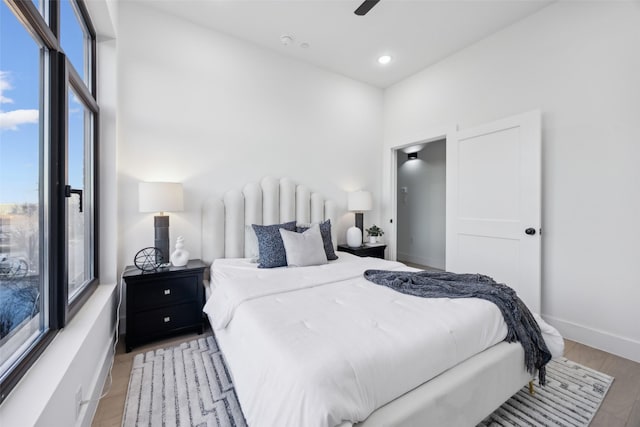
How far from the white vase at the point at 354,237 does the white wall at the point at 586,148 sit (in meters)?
1.99

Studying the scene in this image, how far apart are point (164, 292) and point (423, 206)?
4.80 metres

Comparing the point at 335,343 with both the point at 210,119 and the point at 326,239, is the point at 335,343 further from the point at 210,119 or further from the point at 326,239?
the point at 210,119

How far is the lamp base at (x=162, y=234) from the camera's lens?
2582 mm

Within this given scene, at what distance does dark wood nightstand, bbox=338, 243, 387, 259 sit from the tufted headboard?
571 mm

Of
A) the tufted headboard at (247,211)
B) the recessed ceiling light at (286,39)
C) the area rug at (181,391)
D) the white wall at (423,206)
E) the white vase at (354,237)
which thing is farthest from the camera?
the white wall at (423,206)

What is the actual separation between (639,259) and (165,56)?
4.56 m

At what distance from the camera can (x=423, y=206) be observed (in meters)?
5.65

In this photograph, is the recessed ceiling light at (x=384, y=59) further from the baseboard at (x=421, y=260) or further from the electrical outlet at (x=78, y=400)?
the electrical outlet at (x=78, y=400)

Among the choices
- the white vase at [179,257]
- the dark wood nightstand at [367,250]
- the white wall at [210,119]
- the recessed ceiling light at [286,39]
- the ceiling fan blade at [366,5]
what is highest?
the recessed ceiling light at [286,39]

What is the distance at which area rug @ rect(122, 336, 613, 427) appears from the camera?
1540 mm

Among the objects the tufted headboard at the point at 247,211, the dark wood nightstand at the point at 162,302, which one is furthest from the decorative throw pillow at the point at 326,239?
the dark wood nightstand at the point at 162,302

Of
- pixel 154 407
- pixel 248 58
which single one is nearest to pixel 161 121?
pixel 248 58

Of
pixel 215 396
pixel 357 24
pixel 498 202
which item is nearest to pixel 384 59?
pixel 357 24

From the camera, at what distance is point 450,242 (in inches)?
136
